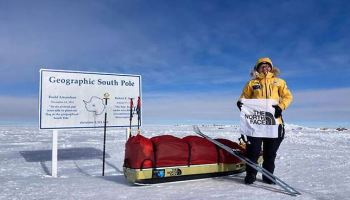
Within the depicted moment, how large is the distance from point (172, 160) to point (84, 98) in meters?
3.99

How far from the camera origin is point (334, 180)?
546 cm

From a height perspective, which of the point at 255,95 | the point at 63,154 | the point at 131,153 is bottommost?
the point at 63,154

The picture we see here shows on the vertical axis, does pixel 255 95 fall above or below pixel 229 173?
above

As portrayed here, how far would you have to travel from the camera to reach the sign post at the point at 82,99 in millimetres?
7910

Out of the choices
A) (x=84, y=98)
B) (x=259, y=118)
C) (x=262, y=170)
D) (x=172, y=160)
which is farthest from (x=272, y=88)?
(x=84, y=98)

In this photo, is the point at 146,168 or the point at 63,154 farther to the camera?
the point at 63,154

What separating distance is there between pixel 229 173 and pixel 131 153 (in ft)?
5.27

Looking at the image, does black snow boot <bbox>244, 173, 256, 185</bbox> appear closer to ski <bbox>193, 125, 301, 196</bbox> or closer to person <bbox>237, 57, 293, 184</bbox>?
person <bbox>237, 57, 293, 184</bbox>

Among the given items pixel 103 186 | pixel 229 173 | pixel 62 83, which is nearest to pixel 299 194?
pixel 229 173

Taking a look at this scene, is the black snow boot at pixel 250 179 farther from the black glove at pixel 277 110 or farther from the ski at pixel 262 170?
the black glove at pixel 277 110

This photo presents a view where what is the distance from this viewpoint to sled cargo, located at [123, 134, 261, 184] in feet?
16.3

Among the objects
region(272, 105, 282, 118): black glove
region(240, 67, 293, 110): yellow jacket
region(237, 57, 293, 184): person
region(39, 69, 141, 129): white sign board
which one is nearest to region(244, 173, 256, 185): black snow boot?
region(237, 57, 293, 184): person

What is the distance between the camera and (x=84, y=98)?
838 cm

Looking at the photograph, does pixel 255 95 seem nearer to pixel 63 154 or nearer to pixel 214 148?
pixel 214 148
